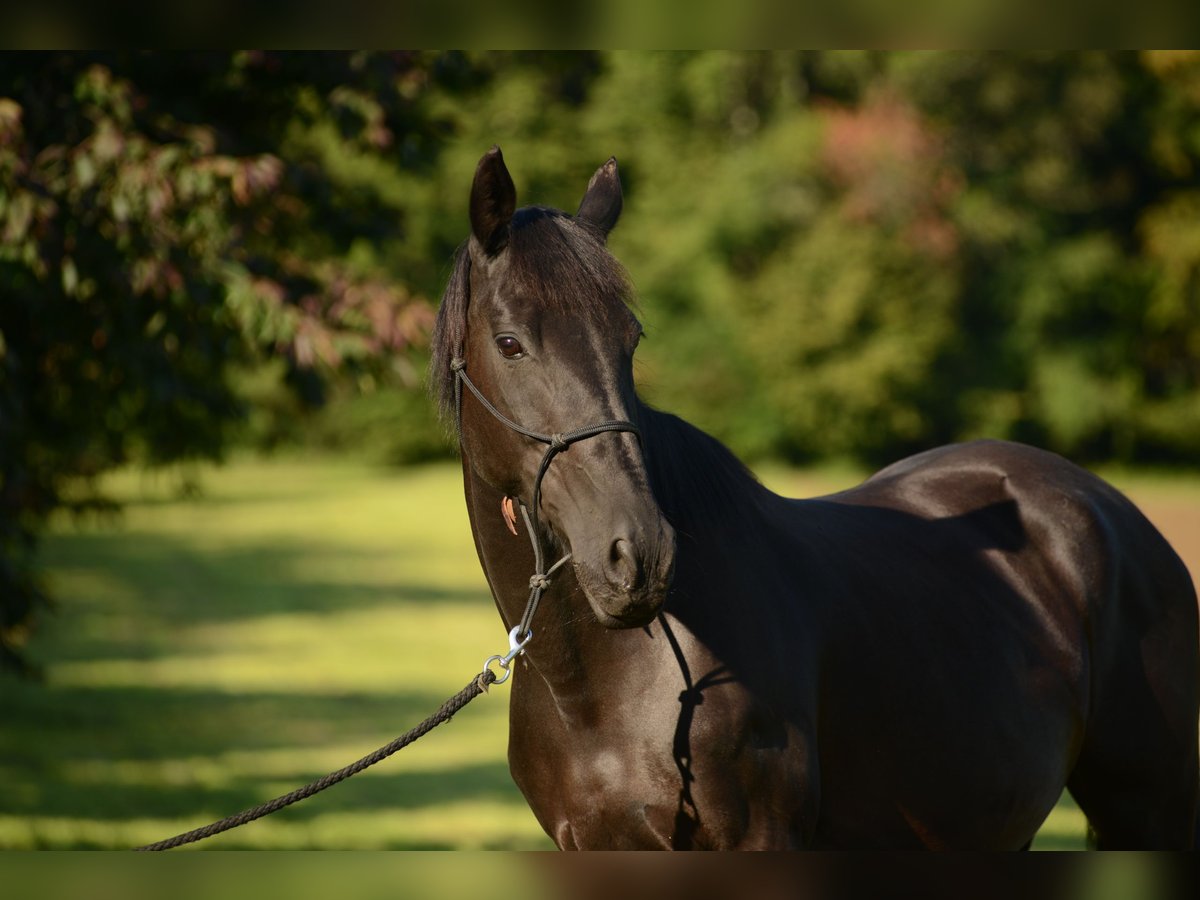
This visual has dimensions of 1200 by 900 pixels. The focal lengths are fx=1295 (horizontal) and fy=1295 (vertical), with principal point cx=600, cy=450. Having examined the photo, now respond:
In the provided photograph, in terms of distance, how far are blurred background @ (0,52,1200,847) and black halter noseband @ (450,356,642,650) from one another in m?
0.22

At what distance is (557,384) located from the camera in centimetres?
247

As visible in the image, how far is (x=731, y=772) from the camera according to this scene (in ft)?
8.59

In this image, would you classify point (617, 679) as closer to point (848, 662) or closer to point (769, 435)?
point (848, 662)

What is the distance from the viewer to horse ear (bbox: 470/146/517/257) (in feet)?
8.37

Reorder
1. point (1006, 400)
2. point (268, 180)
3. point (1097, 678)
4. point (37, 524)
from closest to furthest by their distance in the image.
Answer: point (1097, 678) → point (268, 180) → point (37, 524) → point (1006, 400)

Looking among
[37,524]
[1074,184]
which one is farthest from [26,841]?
[1074,184]

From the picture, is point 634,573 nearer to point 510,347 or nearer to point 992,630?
point 510,347

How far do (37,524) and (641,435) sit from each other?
21.1ft

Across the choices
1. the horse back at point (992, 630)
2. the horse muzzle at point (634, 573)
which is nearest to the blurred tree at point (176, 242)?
the horse back at point (992, 630)

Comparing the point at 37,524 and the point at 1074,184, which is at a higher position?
the point at 1074,184

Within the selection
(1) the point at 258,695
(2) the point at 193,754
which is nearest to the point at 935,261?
(1) the point at 258,695

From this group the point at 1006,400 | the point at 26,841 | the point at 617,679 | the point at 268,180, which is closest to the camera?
the point at 617,679

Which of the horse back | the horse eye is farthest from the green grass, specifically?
the horse eye

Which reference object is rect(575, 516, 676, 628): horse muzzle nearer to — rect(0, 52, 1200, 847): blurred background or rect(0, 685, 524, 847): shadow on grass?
rect(0, 52, 1200, 847): blurred background
